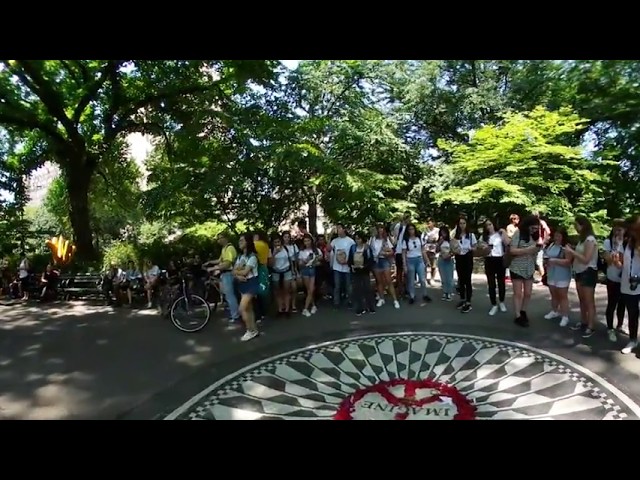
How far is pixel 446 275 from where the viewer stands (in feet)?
13.8

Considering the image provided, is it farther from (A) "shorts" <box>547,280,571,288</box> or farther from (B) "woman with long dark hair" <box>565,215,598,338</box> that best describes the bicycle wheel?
(B) "woman with long dark hair" <box>565,215,598,338</box>

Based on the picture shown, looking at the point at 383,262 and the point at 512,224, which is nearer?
the point at 512,224

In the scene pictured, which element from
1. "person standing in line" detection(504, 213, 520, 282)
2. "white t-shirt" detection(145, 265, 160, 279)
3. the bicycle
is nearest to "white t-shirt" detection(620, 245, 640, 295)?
"person standing in line" detection(504, 213, 520, 282)

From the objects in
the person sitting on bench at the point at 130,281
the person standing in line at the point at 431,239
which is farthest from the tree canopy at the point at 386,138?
the person sitting on bench at the point at 130,281

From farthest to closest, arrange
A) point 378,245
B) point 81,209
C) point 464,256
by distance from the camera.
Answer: point 81,209 < point 378,245 < point 464,256

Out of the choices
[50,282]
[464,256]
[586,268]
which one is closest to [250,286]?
[464,256]

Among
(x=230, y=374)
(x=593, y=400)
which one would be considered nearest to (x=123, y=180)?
(x=230, y=374)

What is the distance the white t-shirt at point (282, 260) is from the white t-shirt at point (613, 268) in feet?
8.93

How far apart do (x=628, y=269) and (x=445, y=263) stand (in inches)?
58.1

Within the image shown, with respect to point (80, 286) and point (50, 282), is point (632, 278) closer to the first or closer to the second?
point (80, 286)

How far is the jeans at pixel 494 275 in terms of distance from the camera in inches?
148

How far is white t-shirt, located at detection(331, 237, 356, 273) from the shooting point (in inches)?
161

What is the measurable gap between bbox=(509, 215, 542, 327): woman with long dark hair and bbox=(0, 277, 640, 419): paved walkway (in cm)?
15
